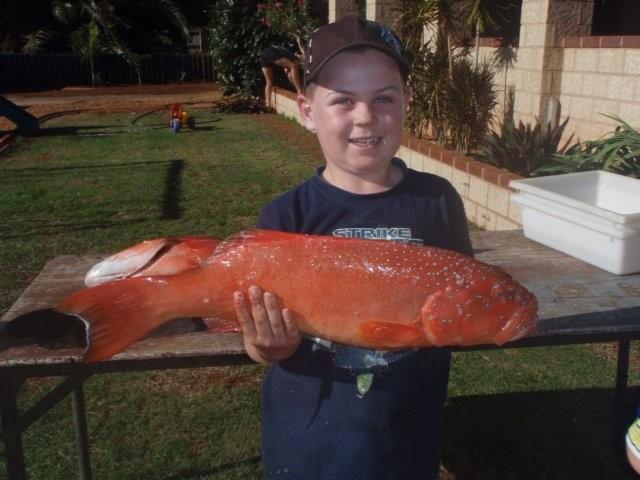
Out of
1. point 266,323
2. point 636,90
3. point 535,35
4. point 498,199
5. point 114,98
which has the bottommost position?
point 114,98

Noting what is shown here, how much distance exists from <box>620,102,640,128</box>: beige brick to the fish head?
19.6ft

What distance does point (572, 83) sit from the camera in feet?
26.2

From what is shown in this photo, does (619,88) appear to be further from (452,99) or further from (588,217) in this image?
(588,217)

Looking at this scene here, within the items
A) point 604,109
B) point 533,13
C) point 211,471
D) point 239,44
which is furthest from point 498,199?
point 239,44

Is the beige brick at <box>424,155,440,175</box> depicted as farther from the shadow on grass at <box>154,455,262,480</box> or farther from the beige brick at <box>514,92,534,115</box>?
the shadow on grass at <box>154,455,262,480</box>

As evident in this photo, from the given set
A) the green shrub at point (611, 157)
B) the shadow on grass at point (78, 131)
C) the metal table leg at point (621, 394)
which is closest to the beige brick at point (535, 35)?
the green shrub at point (611, 157)

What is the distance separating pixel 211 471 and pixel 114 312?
2.15 m

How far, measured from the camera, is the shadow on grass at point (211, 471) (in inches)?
143

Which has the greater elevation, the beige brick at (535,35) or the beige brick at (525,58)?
the beige brick at (535,35)

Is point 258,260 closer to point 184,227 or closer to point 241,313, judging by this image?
point 241,313

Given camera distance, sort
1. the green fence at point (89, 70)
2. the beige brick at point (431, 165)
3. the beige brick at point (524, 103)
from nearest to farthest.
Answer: the beige brick at point (524, 103)
the beige brick at point (431, 165)
the green fence at point (89, 70)

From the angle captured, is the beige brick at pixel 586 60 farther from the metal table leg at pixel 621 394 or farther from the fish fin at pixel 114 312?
the fish fin at pixel 114 312

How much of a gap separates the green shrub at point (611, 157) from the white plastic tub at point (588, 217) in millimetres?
2389

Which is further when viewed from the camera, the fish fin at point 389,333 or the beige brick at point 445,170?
the beige brick at point 445,170
